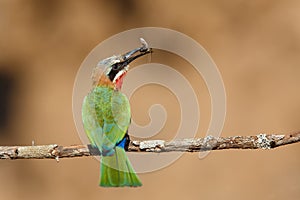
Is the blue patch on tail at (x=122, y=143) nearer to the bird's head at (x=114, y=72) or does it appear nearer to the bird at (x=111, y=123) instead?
the bird at (x=111, y=123)

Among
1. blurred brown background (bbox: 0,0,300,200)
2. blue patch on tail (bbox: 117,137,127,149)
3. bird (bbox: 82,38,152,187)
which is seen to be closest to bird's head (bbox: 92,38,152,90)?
bird (bbox: 82,38,152,187)

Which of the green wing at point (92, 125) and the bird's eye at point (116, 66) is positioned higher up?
the bird's eye at point (116, 66)

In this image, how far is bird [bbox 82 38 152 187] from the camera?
2.21m

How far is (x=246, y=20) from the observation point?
420cm

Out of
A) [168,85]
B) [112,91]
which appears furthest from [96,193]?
[112,91]

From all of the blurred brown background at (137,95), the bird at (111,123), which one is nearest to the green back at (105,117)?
the bird at (111,123)

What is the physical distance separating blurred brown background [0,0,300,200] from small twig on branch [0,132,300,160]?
6.23 ft

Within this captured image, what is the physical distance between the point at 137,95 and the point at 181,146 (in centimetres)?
202

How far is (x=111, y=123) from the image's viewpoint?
2268 mm

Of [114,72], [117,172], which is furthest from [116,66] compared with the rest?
[117,172]

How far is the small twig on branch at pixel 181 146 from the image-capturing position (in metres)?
2.08

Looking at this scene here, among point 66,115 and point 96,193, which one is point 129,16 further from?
point 96,193

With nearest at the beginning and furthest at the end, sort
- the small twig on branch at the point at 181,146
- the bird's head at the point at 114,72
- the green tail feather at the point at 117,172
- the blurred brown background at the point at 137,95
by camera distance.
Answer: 1. the small twig on branch at the point at 181,146
2. the green tail feather at the point at 117,172
3. the bird's head at the point at 114,72
4. the blurred brown background at the point at 137,95

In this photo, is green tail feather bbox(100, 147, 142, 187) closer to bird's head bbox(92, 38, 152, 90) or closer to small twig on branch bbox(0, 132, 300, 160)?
small twig on branch bbox(0, 132, 300, 160)
